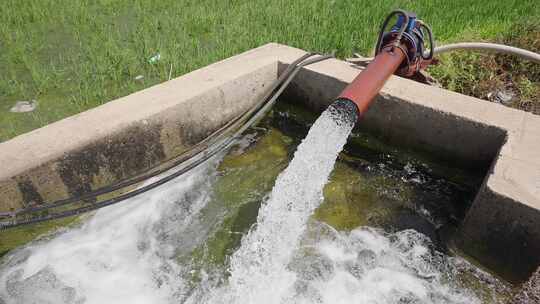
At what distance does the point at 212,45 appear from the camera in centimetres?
411

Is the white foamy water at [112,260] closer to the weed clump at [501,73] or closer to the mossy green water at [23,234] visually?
the mossy green water at [23,234]

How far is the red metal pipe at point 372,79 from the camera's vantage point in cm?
226

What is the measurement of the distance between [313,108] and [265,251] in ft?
4.67

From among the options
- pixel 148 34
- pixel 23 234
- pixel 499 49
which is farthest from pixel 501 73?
pixel 23 234

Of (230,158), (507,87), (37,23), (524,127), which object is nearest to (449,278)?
(524,127)

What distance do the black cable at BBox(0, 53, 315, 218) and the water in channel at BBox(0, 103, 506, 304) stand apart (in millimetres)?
255

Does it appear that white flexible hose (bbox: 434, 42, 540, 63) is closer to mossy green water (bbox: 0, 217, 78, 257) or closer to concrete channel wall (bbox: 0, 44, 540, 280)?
concrete channel wall (bbox: 0, 44, 540, 280)

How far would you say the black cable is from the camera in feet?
6.46

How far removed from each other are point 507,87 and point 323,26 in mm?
1982

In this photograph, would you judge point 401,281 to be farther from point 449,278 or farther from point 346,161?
point 346,161

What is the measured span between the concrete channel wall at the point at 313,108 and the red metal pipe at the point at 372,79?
7.2 inches

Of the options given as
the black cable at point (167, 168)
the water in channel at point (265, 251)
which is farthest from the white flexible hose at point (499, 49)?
the water in channel at point (265, 251)

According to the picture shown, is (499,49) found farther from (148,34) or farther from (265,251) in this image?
(148,34)

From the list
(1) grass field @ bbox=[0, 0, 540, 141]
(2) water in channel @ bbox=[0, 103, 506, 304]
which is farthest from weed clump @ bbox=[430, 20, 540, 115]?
(2) water in channel @ bbox=[0, 103, 506, 304]
